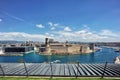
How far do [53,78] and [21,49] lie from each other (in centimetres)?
17409

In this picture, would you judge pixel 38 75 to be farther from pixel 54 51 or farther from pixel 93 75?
pixel 54 51

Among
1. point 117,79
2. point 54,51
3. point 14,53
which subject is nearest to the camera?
point 117,79

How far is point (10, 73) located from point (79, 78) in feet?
18.1

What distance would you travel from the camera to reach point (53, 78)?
13531 mm

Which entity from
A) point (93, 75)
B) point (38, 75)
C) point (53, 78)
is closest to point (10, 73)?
point (38, 75)

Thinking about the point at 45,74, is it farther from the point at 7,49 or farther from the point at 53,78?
the point at 7,49

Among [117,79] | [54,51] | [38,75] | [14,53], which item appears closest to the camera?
[117,79]

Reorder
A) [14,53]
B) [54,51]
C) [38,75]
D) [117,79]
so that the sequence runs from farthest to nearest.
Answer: [54,51] < [14,53] < [38,75] < [117,79]

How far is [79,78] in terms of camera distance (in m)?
13.5

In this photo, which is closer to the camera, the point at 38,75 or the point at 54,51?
the point at 38,75

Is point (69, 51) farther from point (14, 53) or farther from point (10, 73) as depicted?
point (10, 73)

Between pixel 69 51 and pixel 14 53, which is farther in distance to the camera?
pixel 69 51

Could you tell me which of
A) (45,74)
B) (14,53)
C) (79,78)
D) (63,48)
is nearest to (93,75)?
(79,78)

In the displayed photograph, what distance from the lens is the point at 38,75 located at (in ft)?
47.1
